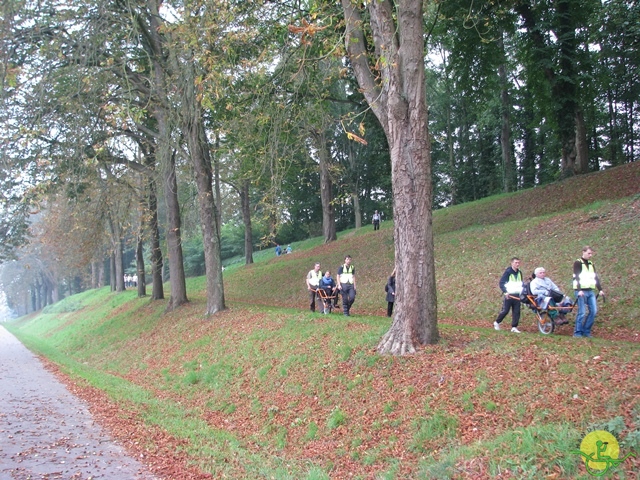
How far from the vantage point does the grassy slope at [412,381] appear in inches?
219

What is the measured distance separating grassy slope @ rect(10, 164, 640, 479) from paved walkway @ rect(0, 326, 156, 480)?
2.43 feet

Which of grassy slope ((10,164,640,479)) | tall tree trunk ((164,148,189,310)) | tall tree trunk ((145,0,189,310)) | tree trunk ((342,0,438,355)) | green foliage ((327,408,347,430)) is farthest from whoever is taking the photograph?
tall tree trunk ((164,148,189,310))

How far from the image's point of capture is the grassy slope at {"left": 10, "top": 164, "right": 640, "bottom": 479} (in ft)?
18.2

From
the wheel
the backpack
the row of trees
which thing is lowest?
the wheel

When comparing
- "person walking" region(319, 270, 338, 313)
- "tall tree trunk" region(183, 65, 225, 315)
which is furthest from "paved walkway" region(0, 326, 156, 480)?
"person walking" region(319, 270, 338, 313)

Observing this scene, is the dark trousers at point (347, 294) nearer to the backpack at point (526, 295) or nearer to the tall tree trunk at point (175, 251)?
the backpack at point (526, 295)

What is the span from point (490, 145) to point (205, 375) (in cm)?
3787

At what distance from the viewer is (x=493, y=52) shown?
2125 cm

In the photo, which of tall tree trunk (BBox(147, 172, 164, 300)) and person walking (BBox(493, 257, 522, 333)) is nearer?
person walking (BBox(493, 257, 522, 333))

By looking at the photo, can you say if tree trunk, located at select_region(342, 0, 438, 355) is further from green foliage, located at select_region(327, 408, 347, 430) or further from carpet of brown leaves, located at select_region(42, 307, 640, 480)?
green foliage, located at select_region(327, 408, 347, 430)

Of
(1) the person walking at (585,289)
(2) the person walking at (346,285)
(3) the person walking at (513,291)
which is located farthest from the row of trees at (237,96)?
(1) the person walking at (585,289)

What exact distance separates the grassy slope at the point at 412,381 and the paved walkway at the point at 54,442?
74 cm

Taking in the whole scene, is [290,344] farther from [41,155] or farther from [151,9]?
[151,9]

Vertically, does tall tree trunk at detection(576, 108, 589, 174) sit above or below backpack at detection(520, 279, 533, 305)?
above
